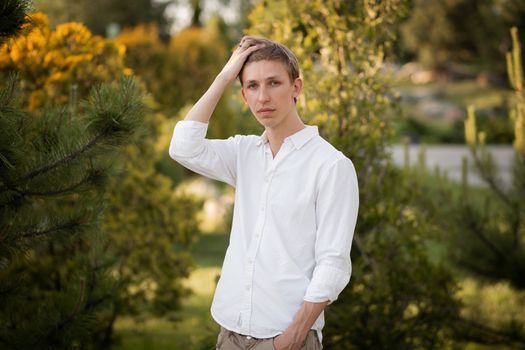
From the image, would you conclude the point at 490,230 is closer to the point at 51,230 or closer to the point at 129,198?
the point at 129,198

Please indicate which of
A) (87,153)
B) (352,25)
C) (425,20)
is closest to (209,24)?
(425,20)

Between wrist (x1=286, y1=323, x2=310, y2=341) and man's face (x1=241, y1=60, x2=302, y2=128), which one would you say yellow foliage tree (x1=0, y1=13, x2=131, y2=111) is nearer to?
man's face (x1=241, y1=60, x2=302, y2=128)

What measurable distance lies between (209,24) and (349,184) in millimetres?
21168

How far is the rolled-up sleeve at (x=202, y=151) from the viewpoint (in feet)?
7.67

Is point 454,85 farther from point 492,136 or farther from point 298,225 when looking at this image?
point 298,225

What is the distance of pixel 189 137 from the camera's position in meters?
2.34

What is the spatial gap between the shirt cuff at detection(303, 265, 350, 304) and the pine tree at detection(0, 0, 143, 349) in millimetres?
966

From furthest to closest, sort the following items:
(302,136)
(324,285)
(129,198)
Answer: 1. (129,198)
2. (302,136)
3. (324,285)

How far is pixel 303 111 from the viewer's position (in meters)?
3.76

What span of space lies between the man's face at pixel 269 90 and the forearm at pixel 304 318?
2.15ft

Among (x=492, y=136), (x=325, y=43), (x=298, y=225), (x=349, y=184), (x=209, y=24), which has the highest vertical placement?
(x=209, y=24)

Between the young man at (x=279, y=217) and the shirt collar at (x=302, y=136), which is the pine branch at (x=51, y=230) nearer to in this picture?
the young man at (x=279, y=217)

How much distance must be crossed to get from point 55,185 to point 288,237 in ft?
3.52

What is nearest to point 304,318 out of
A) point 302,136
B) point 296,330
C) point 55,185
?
point 296,330
